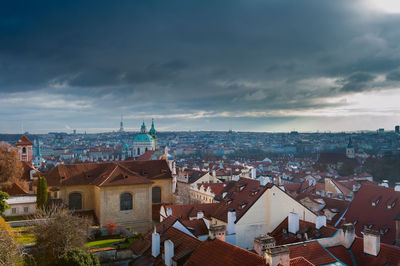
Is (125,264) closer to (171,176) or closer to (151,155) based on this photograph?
(171,176)

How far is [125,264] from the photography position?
90.3ft

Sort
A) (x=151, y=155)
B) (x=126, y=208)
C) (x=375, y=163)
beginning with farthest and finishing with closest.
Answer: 1. (x=375, y=163)
2. (x=151, y=155)
3. (x=126, y=208)

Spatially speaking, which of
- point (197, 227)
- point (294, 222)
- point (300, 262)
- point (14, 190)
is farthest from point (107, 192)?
point (300, 262)

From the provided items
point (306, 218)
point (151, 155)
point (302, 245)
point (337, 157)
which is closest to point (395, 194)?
point (306, 218)

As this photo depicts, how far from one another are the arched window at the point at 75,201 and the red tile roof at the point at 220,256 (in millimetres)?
27892

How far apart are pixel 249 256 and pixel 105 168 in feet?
106

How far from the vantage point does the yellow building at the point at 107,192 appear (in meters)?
43.8

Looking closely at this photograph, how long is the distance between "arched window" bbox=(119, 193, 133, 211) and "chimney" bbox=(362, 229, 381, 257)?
2846 centimetres

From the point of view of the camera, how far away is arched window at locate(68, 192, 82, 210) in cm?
4597

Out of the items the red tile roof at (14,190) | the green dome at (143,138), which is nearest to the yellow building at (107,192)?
the red tile roof at (14,190)

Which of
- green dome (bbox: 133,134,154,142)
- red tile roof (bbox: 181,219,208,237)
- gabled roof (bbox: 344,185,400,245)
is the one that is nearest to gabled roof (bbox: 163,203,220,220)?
red tile roof (bbox: 181,219,208,237)

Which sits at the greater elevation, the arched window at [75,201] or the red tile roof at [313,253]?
the red tile roof at [313,253]

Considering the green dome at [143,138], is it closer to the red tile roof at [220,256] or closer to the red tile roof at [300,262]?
the red tile roof at [220,256]

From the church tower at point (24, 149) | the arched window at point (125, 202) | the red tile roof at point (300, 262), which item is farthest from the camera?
the church tower at point (24, 149)
